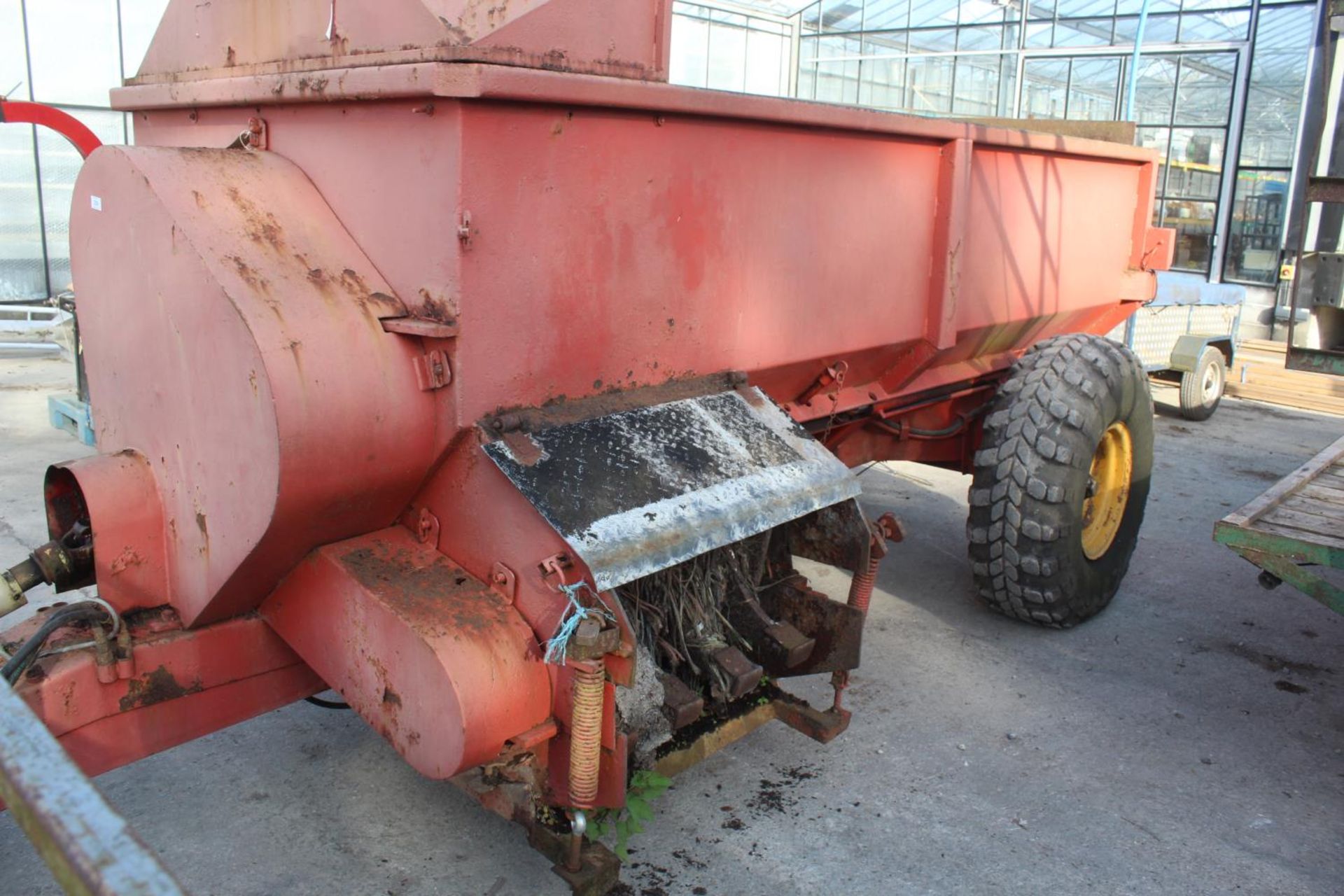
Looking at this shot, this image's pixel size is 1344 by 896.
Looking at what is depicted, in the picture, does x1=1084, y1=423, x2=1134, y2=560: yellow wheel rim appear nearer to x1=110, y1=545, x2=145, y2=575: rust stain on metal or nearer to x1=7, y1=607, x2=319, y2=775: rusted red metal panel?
x1=7, y1=607, x2=319, y2=775: rusted red metal panel

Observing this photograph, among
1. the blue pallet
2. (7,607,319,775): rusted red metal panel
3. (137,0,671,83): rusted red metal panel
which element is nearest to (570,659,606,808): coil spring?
(7,607,319,775): rusted red metal panel

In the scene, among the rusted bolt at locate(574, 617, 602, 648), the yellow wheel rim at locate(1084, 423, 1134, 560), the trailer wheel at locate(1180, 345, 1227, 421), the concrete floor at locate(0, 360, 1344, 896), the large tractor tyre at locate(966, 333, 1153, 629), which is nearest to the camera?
the rusted bolt at locate(574, 617, 602, 648)

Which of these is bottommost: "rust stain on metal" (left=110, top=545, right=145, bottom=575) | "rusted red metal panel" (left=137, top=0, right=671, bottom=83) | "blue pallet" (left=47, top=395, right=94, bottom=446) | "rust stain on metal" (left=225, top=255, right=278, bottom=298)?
"blue pallet" (left=47, top=395, right=94, bottom=446)

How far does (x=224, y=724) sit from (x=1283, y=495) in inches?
123

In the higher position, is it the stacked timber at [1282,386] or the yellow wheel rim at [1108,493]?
the yellow wheel rim at [1108,493]

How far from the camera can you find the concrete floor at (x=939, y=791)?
2578 millimetres

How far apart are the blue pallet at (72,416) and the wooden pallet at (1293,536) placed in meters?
4.69

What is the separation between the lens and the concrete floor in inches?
102

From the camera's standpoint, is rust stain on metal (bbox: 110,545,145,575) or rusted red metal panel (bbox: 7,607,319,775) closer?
rusted red metal panel (bbox: 7,607,319,775)

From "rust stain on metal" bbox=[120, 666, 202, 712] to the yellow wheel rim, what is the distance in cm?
316

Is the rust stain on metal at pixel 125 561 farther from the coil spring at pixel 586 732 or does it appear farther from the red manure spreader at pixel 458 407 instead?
the coil spring at pixel 586 732

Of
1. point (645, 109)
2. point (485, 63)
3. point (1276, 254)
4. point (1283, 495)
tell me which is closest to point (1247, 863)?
point (1283, 495)

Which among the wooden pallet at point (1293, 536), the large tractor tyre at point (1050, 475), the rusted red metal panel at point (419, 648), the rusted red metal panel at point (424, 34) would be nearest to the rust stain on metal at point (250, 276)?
the rusted red metal panel at point (424, 34)

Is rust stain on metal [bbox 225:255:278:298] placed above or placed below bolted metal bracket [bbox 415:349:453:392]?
above
